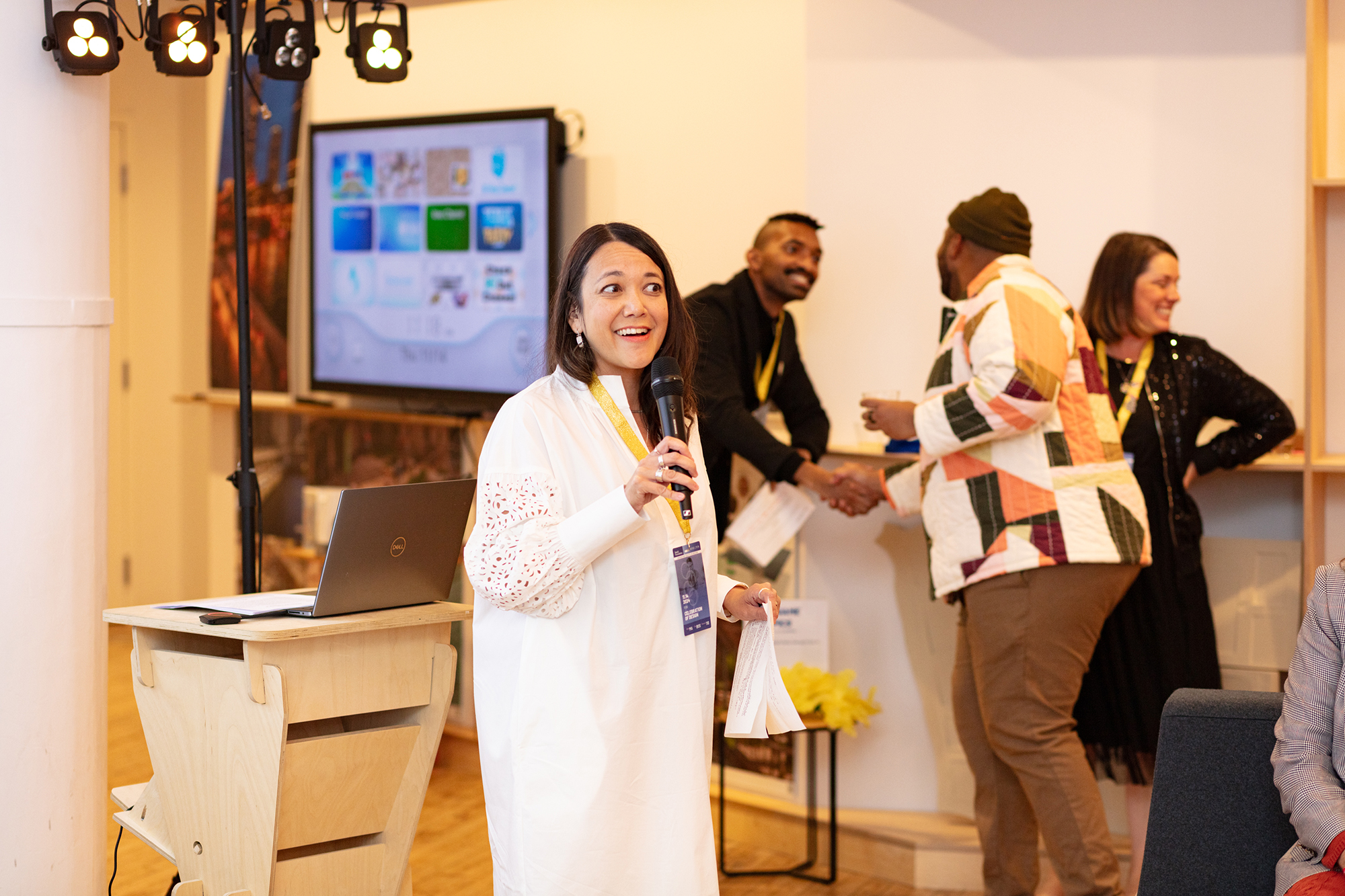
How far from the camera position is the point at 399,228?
17.2 ft

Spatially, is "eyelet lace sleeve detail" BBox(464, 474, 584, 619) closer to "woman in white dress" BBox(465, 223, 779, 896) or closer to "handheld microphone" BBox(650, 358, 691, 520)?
"woman in white dress" BBox(465, 223, 779, 896)

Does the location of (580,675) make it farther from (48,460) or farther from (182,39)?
(182,39)

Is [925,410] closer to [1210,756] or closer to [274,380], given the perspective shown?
[1210,756]

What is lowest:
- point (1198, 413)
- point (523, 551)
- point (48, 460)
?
point (523, 551)

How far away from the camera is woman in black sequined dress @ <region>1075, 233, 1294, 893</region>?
335 centimetres

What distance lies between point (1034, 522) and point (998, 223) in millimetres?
746

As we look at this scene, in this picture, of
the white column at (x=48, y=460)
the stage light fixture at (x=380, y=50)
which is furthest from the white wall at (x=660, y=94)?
the white column at (x=48, y=460)

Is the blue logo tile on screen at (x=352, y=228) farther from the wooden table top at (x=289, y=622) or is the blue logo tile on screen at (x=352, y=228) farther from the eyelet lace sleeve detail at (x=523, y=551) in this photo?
the eyelet lace sleeve detail at (x=523, y=551)

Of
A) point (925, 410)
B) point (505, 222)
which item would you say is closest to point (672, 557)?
point (925, 410)

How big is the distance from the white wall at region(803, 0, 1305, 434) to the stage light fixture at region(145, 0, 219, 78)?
1.75 m

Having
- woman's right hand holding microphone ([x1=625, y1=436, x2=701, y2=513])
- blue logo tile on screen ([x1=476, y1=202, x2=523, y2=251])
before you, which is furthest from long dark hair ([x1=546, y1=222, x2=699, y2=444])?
blue logo tile on screen ([x1=476, y1=202, x2=523, y2=251])

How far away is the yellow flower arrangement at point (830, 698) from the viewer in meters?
3.65

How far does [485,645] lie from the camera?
2100 millimetres

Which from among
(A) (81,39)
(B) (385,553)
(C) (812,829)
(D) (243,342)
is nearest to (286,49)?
(A) (81,39)
